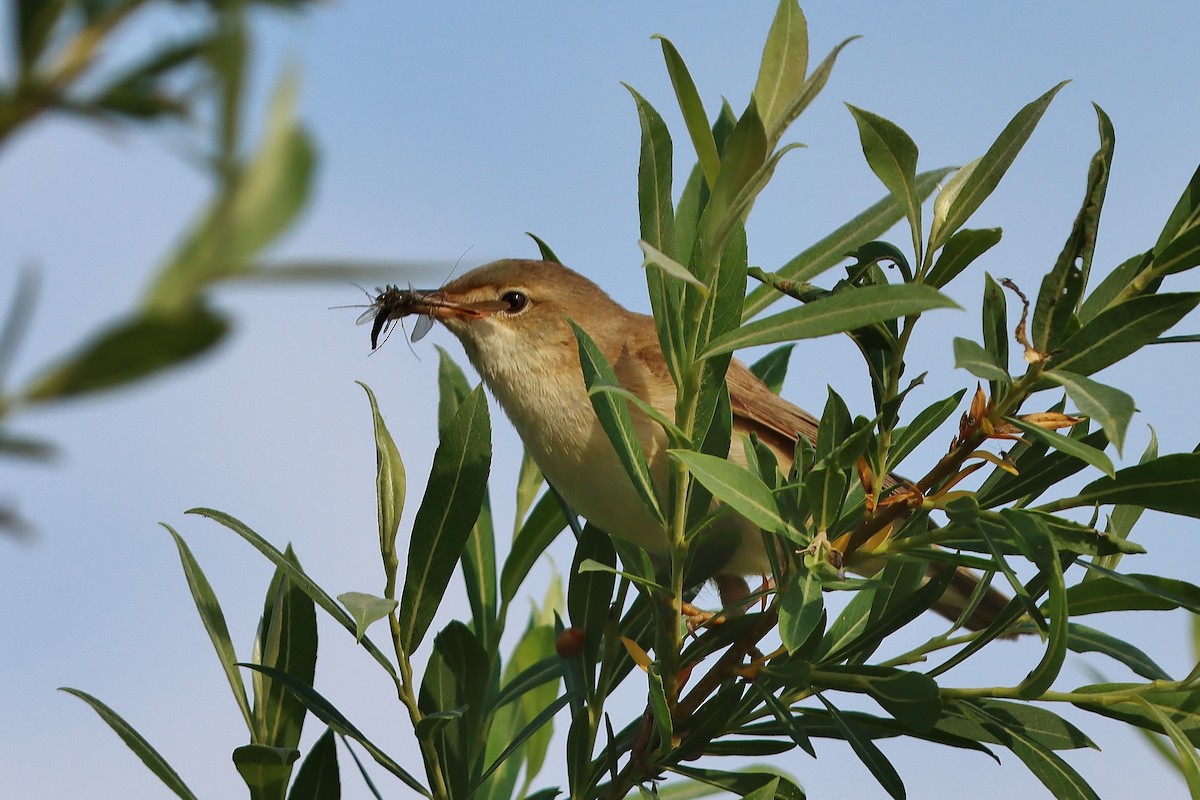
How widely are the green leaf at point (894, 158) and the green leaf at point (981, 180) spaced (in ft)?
0.13

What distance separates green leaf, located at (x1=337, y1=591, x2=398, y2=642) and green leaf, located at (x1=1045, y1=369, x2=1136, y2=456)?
114cm

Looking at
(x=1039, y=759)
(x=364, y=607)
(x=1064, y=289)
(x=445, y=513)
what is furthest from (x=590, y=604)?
(x=1064, y=289)

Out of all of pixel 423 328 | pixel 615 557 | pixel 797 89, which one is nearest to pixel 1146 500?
pixel 797 89

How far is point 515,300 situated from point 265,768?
2.40m

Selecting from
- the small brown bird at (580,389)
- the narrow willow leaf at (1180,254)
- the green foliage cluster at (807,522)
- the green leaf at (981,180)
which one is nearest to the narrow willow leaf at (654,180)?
the green foliage cluster at (807,522)

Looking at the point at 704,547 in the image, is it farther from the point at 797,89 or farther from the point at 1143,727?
the point at 797,89

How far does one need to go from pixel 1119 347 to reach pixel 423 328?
277cm

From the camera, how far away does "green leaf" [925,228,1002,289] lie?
2.03 metres

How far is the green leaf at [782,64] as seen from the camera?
82.5 inches

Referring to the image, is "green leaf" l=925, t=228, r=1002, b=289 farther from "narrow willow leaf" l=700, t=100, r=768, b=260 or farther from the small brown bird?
the small brown bird

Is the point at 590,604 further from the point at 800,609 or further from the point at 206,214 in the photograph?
the point at 206,214

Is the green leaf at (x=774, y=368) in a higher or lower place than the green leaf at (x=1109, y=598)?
higher

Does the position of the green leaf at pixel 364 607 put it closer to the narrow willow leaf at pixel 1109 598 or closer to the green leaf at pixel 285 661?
the green leaf at pixel 285 661

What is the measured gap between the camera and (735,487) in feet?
6.60
